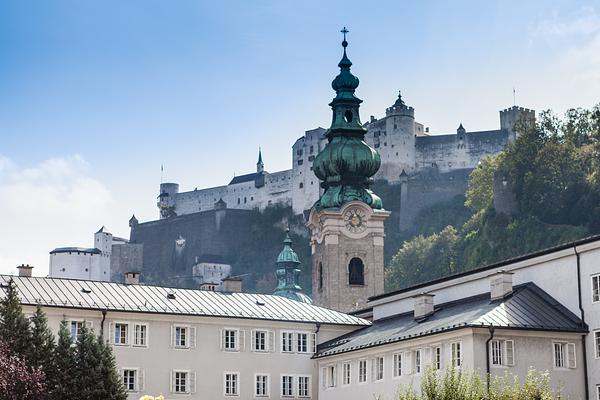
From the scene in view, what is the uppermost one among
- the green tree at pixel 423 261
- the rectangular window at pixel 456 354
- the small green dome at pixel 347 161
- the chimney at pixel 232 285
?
the green tree at pixel 423 261

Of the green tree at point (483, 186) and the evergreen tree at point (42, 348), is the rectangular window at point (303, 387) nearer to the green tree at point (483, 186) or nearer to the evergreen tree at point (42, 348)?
the evergreen tree at point (42, 348)

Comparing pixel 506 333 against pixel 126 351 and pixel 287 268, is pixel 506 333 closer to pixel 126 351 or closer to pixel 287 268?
pixel 126 351

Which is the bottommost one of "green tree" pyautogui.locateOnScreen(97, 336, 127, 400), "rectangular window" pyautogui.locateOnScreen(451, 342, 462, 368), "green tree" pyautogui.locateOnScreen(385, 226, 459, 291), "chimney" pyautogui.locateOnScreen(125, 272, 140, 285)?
"green tree" pyautogui.locateOnScreen(97, 336, 127, 400)

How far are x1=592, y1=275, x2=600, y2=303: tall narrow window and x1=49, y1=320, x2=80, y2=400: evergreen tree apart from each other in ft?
69.1

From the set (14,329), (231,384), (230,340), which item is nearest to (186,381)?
(231,384)

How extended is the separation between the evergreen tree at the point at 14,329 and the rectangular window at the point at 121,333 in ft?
28.2

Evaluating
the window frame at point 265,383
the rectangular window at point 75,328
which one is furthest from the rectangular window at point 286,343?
the rectangular window at point 75,328

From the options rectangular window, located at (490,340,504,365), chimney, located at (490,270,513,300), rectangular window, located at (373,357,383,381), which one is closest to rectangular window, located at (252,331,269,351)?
rectangular window, located at (373,357,383,381)

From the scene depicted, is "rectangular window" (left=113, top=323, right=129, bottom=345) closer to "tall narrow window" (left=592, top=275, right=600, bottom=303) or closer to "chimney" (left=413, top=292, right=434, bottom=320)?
"chimney" (left=413, top=292, right=434, bottom=320)

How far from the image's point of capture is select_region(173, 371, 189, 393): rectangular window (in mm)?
61656

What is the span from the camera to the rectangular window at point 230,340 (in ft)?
208

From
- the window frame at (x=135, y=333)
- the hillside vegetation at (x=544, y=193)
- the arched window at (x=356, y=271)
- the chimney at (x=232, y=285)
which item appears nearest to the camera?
the window frame at (x=135, y=333)

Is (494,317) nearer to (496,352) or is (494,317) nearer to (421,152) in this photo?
(496,352)

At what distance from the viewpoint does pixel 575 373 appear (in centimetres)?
5278
